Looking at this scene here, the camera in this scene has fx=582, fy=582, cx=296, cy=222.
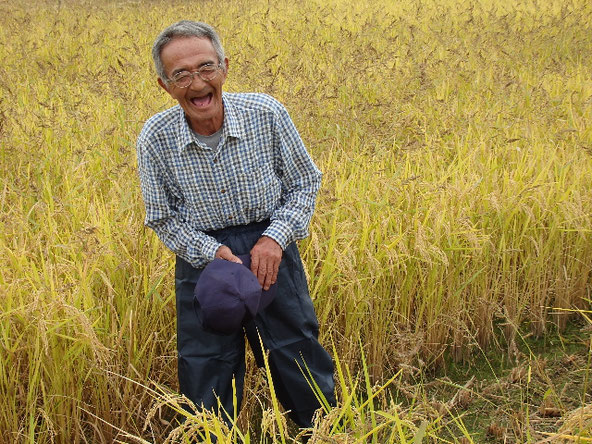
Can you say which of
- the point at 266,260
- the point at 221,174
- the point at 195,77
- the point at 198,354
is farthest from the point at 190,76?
the point at 198,354

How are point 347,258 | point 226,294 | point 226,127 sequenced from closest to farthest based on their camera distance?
1. point 226,294
2. point 226,127
3. point 347,258

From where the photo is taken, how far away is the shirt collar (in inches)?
61.8

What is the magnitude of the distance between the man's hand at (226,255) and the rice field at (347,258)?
38 cm

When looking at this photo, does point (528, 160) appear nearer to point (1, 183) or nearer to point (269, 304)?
point (269, 304)

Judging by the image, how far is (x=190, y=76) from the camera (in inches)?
59.2

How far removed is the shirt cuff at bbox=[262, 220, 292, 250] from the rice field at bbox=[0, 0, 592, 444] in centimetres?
35

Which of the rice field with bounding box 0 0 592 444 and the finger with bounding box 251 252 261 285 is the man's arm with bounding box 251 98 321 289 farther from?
the rice field with bounding box 0 0 592 444

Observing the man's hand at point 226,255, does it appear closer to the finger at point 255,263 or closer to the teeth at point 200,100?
the finger at point 255,263

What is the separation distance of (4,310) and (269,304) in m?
0.85

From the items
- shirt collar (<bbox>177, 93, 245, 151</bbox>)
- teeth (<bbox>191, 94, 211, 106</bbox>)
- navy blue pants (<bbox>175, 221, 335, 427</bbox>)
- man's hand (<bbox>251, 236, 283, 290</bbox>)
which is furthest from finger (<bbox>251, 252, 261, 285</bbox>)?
teeth (<bbox>191, 94, 211, 106</bbox>)

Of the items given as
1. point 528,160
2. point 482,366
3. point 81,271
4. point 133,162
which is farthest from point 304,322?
point 528,160

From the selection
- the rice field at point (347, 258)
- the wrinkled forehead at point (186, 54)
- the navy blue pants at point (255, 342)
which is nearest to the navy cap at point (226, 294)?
the navy blue pants at point (255, 342)

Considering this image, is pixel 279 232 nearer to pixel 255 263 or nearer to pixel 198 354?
pixel 255 263

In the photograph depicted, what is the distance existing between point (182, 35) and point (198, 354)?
88cm
